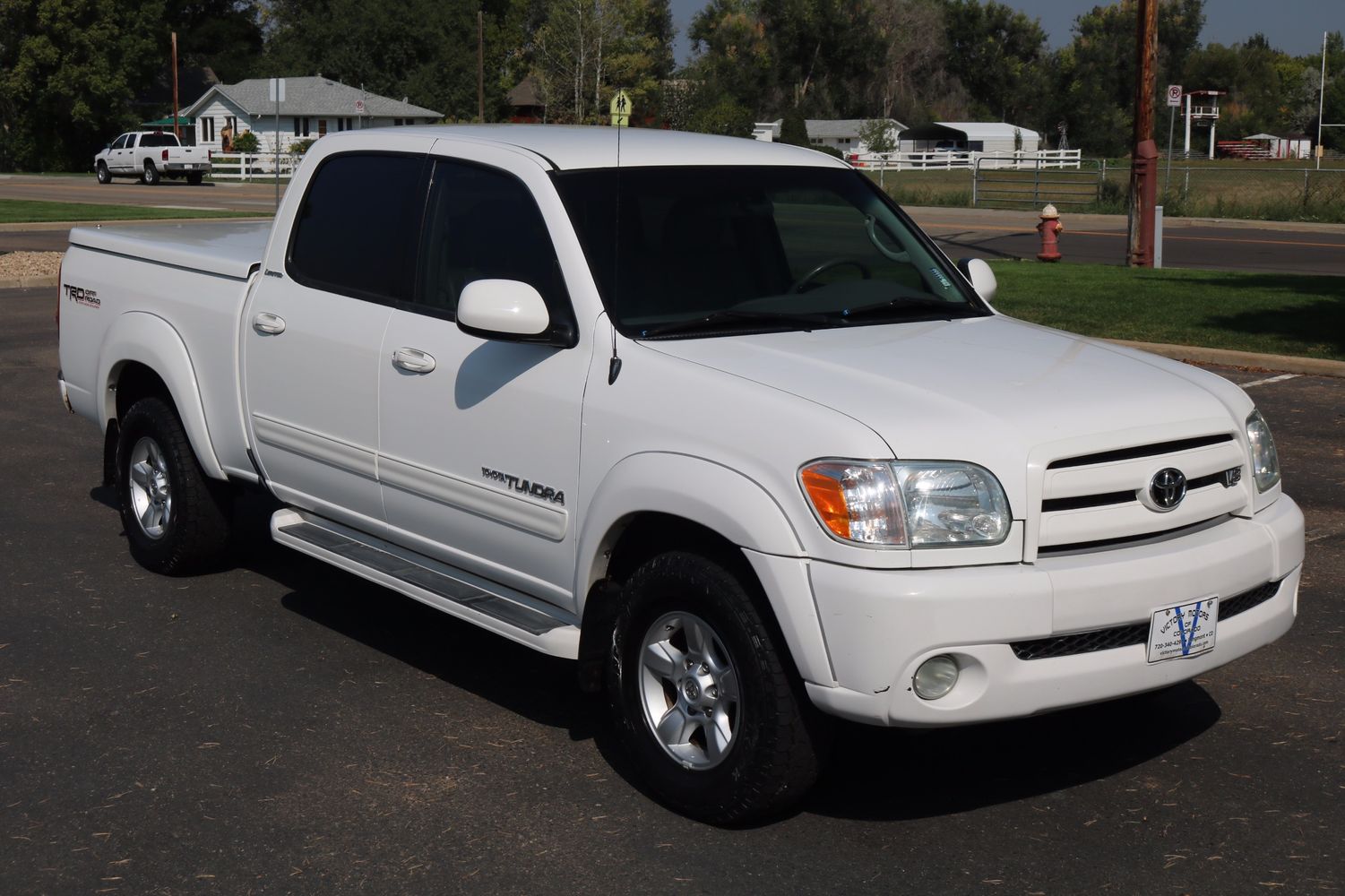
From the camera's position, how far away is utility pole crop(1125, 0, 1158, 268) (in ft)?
70.3

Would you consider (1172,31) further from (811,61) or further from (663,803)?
(663,803)

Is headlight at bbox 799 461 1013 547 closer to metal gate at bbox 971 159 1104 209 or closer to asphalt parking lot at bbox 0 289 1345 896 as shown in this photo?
asphalt parking lot at bbox 0 289 1345 896

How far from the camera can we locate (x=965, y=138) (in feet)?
346

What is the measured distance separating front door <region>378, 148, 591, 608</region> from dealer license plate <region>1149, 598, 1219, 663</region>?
1716mm

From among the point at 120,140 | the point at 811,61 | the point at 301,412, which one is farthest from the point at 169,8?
the point at 301,412

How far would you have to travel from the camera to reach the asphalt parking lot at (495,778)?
415cm

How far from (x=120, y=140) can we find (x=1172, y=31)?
3800 inches

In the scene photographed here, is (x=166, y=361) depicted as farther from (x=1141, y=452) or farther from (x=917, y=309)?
(x=1141, y=452)

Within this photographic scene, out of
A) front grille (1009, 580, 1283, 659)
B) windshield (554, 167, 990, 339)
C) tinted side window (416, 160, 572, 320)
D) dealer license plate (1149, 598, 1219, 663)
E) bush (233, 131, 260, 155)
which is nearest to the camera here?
front grille (1009, 580, 1283, 659)

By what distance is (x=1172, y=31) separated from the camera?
126188 mm

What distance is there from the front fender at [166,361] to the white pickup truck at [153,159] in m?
47.6

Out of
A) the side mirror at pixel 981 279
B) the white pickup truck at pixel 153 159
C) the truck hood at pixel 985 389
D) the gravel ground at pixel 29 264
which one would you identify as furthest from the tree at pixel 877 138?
the truck hood at pixel 985 389

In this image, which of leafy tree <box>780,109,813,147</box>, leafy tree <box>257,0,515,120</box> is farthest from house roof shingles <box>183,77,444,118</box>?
leafy tree <box>780,109,813,147</box>

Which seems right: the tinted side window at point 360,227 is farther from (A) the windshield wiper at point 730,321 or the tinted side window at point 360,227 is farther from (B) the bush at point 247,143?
(B) the bush at point 247,143
